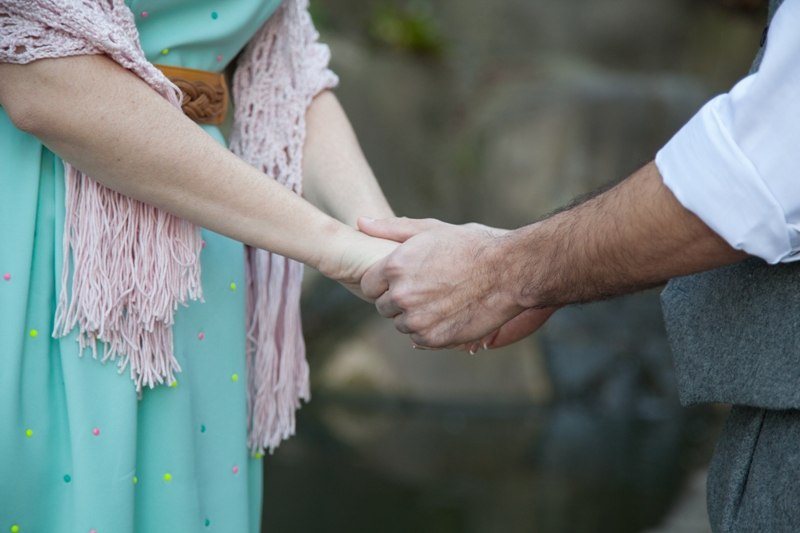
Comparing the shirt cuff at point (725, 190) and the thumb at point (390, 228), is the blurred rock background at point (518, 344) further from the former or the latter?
the shirt cuff at point (725, 190)

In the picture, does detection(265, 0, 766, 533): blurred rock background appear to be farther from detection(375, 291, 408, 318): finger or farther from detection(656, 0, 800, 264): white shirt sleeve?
detection(656, 0, 800, 264): white shirt sleeve

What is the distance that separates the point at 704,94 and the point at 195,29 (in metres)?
5.47

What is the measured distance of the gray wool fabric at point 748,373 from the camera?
105 cm

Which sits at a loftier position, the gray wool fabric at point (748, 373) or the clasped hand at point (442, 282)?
the clasped hand at point (442, 282)

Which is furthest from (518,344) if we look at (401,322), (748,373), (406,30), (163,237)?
(748,373)

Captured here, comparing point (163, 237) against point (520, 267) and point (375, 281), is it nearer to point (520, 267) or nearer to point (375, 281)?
point (375, 281)

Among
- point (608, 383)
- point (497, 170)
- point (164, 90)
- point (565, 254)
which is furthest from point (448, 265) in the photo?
point (497, 170)

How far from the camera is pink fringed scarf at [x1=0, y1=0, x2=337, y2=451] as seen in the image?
3.88ft

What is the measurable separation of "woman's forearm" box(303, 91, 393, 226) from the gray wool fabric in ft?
1.75

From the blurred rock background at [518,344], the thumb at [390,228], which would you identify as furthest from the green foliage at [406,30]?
the thumb at [390,228]

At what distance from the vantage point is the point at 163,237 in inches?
51.6

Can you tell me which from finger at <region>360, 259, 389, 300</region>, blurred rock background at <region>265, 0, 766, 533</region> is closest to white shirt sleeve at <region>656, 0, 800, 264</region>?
finger at <region>360, 259, 389, 300</region>

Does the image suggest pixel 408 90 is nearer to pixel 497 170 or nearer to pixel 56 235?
pixel 497 170

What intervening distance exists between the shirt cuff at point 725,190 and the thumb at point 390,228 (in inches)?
21.1
